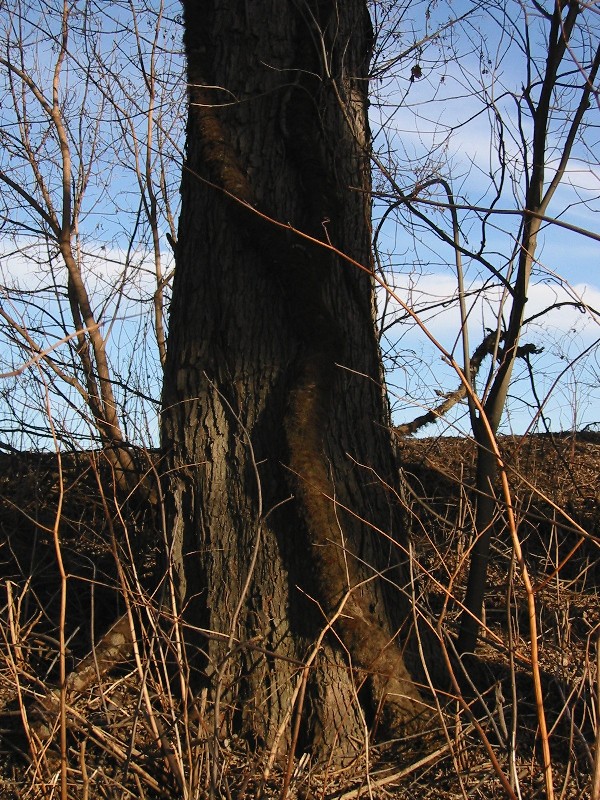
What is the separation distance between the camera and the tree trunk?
111 inches

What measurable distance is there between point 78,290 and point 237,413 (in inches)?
93.0

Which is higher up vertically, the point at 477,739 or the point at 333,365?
the point at 333,365

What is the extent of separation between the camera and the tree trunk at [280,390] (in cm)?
282

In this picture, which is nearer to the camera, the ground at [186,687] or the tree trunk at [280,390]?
the ground at [186,687]

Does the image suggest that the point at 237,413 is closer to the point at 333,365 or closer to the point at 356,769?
the point at 333,365

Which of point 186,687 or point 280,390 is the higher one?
point 280,390

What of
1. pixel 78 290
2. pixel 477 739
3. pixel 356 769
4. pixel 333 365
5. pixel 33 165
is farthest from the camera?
pixel 33 165

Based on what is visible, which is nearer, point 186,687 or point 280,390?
point 186,687

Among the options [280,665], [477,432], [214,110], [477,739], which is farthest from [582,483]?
[214,110]

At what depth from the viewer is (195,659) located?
2992 mm

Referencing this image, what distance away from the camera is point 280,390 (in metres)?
3.05

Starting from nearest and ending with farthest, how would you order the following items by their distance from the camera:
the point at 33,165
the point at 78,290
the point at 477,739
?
the point at 477,739 < the point at 78,290 < the point at 33,165

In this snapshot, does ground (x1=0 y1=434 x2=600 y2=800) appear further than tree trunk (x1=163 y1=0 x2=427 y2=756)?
No

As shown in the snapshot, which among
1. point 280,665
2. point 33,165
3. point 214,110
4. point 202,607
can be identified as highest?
point 33,165
